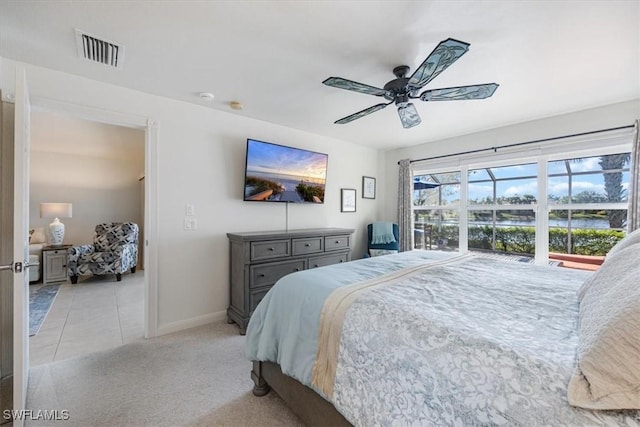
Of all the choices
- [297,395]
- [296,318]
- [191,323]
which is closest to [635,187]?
[296,318]

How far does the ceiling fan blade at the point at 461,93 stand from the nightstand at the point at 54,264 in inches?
227

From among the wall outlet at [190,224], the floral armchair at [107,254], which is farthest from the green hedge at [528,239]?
the floral armchair at [107,254]

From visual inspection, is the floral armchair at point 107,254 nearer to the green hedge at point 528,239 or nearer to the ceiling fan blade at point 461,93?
the ceiling fan blade at point 461,93

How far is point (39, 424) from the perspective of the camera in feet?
5.02

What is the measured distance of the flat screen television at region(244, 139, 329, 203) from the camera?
3100mm

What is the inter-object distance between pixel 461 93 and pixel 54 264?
6.08 metres

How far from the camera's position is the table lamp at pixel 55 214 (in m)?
4.59

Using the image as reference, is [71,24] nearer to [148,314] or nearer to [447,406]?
[148,314]

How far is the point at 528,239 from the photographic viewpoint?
11.1ft

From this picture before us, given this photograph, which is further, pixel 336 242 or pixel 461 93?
pixel 336 242

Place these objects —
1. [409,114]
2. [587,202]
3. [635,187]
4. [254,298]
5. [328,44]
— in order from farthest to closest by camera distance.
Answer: [587,202] < [254,298] < [635,187] < [409,114] < [328,44]

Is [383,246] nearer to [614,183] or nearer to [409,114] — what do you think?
[409,114]

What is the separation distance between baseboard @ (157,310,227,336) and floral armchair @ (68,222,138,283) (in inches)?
105

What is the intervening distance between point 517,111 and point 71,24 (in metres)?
3.91
